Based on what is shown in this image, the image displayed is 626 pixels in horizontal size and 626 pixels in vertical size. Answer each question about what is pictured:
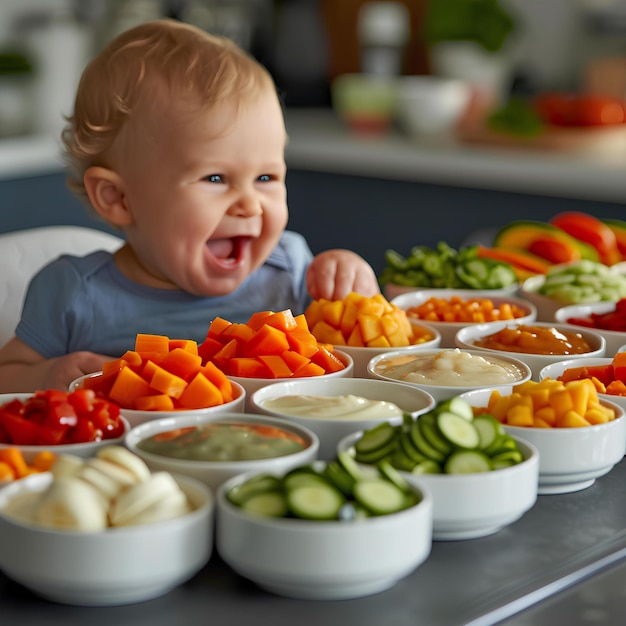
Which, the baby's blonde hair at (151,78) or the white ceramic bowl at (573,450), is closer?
the white ceramic bowl at (573,450)

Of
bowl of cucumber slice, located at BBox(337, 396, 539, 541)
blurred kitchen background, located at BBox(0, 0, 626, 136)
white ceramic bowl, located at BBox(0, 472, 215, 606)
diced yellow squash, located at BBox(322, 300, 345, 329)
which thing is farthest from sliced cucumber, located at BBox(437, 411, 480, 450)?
Answer: blurred kitchen background, located at BBox(0, 0, 626, 136)

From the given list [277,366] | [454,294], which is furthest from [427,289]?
[277,366]

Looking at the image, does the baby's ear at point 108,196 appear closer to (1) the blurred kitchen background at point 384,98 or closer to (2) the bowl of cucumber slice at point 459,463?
(2) the bowl of cucumber slice at point 459,463

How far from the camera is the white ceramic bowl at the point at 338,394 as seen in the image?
3.35 ft

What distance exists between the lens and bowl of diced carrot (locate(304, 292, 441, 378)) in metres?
1.33

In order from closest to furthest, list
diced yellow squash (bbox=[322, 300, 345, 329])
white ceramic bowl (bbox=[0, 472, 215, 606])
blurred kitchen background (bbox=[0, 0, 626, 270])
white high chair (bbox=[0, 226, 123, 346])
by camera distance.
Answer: white ceramic bowl (bbox=[0, 472, 215, 606])
diced yellow squash (bbox=[322, 300, 345, 329])
white high chair (bbox=[0, 226, 123, 346])
blurred kitchen background (bbox=[0, 0, 626, 270])

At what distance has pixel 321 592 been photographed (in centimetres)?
82

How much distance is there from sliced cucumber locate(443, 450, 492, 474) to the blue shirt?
2.92ft

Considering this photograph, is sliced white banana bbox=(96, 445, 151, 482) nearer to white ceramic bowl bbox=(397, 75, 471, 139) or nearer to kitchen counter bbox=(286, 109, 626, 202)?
kitchen counter bbox=(286, 109, 626, 202)

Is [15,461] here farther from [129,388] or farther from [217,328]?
[217,328]

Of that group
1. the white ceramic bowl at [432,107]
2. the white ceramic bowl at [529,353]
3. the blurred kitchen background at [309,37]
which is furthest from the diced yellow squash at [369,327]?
the blurred kitchen background at [309,37]

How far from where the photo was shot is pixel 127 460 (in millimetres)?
853

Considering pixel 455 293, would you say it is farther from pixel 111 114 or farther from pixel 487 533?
pixel 487 533

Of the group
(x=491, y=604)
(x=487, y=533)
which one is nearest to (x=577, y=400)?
(x=487, y=533)
